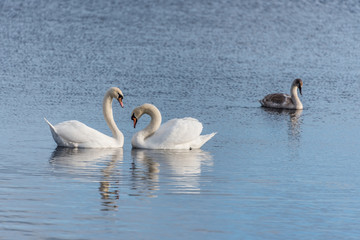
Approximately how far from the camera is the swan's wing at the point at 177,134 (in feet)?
45.8

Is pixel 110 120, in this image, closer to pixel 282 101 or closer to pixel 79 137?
pixel 79 137

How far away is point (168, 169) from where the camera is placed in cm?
1205

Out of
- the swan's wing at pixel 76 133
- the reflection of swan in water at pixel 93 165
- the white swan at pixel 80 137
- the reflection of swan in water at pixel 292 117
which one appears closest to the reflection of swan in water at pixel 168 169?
the reflection of swan in water at pixel 93 165

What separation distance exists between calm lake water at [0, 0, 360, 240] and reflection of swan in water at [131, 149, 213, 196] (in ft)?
0.10

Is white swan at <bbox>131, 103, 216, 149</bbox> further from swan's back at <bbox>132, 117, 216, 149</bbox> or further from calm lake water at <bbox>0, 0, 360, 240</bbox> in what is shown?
calm lake water at <bbox>0, 0, 360, 240</bbox>

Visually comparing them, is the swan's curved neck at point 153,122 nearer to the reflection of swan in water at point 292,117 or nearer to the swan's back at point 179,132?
the swan's back at point 179,132

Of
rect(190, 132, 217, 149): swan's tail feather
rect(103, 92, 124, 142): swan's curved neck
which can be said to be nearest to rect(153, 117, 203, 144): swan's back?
rect(190, 132, 217, 149): swan's tail feather

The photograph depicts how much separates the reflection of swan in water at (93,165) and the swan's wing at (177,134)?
646mm

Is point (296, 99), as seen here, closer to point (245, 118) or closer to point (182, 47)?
point (245, 118)

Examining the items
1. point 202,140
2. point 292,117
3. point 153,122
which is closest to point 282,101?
point 292,117

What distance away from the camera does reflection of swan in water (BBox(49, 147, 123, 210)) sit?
10.2m

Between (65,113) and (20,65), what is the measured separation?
6.56 metres

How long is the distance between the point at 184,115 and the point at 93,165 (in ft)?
17.1

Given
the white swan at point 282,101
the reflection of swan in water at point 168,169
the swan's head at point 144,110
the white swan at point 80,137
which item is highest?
the white swan at point 282,101
